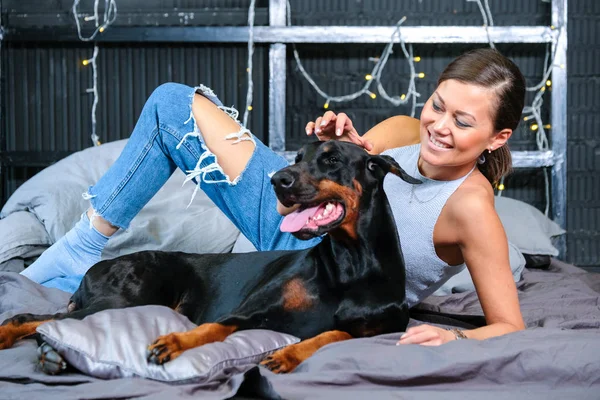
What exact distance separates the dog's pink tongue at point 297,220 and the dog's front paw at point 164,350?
13.5 inches

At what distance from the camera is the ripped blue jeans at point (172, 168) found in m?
2.30

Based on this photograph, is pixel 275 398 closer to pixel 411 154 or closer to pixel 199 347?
pixel 199 347

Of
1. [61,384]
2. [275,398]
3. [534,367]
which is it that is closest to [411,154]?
[534,367]

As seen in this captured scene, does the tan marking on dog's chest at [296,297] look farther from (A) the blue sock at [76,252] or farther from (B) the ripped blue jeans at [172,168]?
(A) the blue sock at [76,252]

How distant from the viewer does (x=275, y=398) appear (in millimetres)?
1414

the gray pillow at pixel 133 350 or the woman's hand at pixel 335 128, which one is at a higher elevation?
the woman's hand at pixel 335 128

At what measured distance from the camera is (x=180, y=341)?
60.9 inches

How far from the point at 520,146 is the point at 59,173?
2444 mm

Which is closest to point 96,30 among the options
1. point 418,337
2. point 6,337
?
point 6,337

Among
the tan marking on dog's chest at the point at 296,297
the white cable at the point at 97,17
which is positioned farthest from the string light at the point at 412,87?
the tan marking on dog's chest at the point at 296,297

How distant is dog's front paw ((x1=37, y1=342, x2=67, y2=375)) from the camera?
1.53m

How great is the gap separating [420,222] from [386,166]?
281mm

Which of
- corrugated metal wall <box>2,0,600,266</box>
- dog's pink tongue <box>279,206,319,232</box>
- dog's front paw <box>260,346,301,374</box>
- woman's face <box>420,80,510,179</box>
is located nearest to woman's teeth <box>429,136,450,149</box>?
woman's face <box>420,80,510,179</box>

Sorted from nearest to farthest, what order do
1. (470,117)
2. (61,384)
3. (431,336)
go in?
(61,384) < (431,336) < (470,117)
